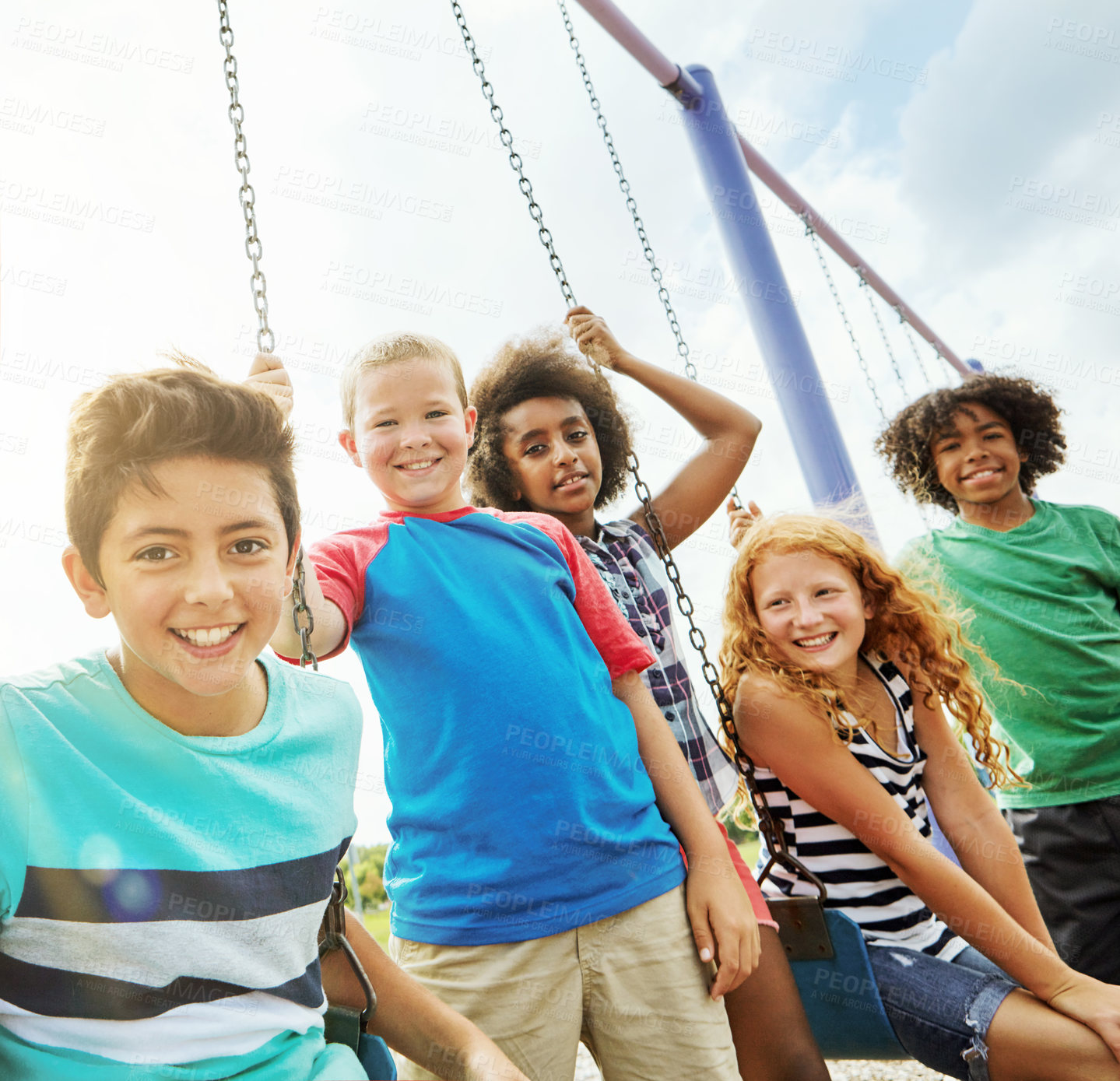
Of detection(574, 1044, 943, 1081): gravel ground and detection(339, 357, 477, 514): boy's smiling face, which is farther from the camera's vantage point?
detection(574, 1044, 943, 1081): gravel ground

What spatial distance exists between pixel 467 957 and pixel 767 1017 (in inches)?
25.9

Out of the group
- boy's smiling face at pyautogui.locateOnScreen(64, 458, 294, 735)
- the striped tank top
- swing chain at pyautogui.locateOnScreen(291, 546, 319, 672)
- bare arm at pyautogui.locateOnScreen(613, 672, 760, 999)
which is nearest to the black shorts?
the striped tank top

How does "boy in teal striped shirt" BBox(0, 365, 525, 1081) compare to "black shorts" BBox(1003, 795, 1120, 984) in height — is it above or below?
above

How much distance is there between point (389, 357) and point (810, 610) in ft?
3.91

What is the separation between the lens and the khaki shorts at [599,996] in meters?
1.43

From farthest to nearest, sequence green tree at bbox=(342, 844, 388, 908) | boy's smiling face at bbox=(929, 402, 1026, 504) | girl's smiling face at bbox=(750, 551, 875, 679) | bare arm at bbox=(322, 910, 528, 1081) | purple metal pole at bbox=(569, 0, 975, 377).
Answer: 1. green tree at bbox=(342, 844, 388, 908)
2. purple metal pole at bbox=(569, 0, 975, 377)
3. boy's smiling face at bbox=(929, 402, 1026, 504)
4. girl's smiling face at bbox=(750, 551, 875, 679)
5. bare arm at bbox=(322, 910, 528, 1081)

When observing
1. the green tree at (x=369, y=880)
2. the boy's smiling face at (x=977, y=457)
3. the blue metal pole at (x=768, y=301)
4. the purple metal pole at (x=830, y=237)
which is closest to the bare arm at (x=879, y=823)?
the boy's smiling face at (x=977, y=457)

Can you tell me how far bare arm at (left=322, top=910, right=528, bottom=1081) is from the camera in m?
1.25

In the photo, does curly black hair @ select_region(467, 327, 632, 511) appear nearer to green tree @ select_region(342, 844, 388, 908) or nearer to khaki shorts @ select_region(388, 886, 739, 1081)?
khaki shorts @ select_region(388, 886, 739, 1081)

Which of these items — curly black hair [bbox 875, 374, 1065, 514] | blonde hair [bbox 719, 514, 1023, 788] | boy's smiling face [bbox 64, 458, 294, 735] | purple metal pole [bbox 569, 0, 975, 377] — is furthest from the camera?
purple metal pole [bbox 569, 0, 975, 377]


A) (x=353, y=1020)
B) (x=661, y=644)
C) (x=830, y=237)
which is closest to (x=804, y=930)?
(x=661, y=644)

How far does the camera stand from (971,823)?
6.86ft

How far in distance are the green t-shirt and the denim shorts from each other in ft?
3.78

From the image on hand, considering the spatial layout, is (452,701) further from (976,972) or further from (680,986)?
(976,972)
